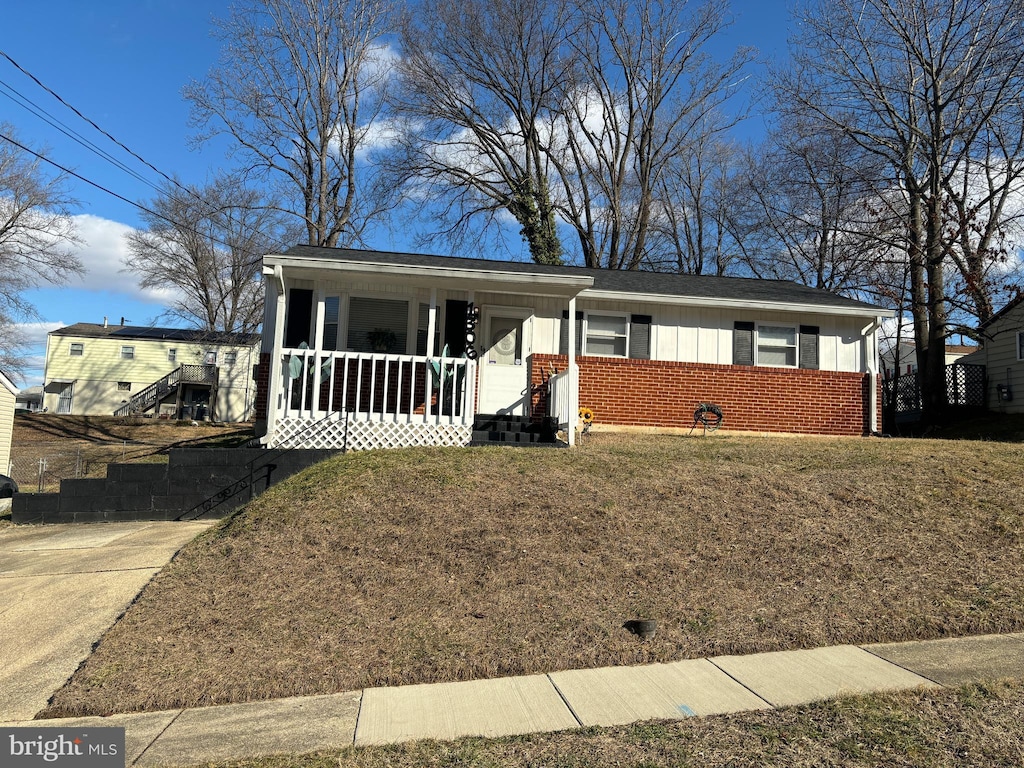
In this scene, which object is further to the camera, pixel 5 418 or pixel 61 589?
pixel 5 418

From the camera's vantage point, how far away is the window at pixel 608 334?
14.2 m

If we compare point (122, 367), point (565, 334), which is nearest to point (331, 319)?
point (565, 334)

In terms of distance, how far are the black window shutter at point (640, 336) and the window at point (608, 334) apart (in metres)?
Result: 0.13

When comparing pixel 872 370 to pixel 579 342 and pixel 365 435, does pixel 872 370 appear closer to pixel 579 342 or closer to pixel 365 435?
pixel 579 342

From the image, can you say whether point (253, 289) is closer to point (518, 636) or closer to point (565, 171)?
point (565, 171)

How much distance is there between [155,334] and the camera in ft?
151

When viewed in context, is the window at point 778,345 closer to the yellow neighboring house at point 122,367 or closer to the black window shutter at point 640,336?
the black window shutter at point 640,336

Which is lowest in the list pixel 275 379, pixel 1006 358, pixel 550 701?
pixel 550 701

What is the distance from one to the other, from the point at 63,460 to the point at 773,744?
21.6 meters

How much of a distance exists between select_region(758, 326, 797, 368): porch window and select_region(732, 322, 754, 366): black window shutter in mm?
206

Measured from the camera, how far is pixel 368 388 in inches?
493

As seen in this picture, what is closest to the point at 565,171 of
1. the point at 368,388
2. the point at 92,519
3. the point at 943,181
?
the point at 943,181

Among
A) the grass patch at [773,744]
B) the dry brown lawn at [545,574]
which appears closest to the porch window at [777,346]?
the dry brown lawn at [545,574]

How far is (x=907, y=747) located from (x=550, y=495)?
452cm
